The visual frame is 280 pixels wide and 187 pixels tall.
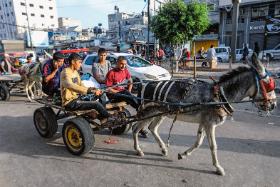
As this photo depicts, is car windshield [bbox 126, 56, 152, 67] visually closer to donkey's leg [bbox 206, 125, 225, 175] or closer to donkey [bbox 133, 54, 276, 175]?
donkey [bbox 133, 54, 276, 175]

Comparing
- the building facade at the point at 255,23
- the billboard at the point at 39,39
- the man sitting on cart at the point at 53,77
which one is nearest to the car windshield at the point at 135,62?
the man sitting on cart at the point at 53,77

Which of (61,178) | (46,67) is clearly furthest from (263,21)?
(61,178)

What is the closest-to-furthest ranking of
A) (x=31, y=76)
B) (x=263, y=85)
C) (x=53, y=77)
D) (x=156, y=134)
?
1. (x=263, y=85)
2. (x=156, y=134)
3. (x=53, y=77)
4. (x=31, y=76)

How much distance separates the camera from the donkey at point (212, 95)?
3.70 m

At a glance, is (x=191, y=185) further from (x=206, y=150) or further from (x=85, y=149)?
(x=85, y=149)

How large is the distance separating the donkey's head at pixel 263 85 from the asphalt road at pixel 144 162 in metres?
1.15

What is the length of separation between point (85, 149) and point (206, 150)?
2.23 meters

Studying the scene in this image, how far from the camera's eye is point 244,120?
691 centimetres

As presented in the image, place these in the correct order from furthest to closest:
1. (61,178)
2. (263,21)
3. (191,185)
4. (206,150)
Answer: (263,21)
(206,150)
(61,178)
(191,185)

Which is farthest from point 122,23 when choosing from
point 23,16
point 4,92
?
point 4,92

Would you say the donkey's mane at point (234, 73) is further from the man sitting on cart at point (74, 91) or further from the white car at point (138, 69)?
the white car at point (138, 69)

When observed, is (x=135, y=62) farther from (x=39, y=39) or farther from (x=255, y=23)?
(x=39, y=39)

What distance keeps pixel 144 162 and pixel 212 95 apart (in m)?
1.64

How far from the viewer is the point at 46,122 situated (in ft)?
17.6
